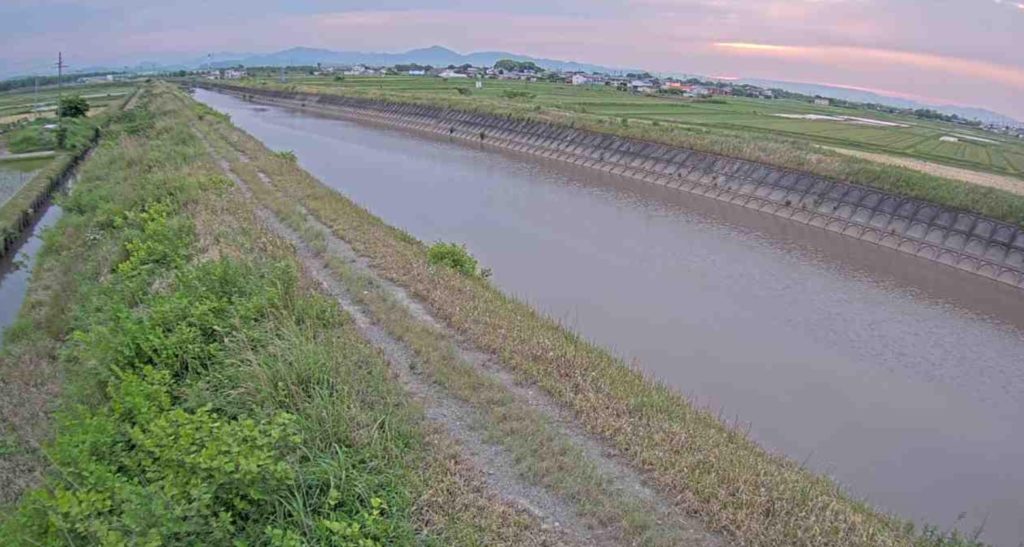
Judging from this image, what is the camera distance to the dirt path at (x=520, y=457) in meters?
5.18

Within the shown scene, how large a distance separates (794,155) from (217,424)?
29.3 m

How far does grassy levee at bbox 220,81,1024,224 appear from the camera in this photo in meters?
21.7

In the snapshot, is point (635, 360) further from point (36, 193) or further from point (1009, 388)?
point (36, 193)

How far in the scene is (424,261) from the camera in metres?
13.0

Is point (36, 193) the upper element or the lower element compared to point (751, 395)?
upper

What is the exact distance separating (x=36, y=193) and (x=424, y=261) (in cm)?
2105

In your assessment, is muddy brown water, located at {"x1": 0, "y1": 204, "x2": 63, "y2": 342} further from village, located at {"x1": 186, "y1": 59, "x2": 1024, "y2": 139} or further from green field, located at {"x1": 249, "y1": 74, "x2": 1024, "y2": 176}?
village, located at {"x1": 186, "y1": 59, "x2": 1024, "y2": 139}

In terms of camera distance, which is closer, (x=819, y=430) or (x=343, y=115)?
(x=819, y=430)

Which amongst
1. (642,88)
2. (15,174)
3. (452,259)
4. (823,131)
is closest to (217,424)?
(452,259)

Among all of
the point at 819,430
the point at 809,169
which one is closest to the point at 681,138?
the point at 809,169

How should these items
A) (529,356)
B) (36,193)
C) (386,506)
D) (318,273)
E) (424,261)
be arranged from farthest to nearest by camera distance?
(36,193) < (424,261) < (318,273) < (529,356) < (386,506)

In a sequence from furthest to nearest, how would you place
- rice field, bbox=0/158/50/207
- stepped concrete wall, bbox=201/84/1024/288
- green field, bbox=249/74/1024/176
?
1. green field, bbox=249/74/1024/176
2. rice field, bbox=0/158/50/207
3. stepped concrete wall, bbox=201/84/1024/288

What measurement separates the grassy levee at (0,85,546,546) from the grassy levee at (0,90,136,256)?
1074 centimetres

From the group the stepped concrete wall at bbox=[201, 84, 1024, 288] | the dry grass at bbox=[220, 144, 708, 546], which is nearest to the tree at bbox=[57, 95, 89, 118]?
the stepped concrete wall at bbox=[201, 84, 1024, 288]
